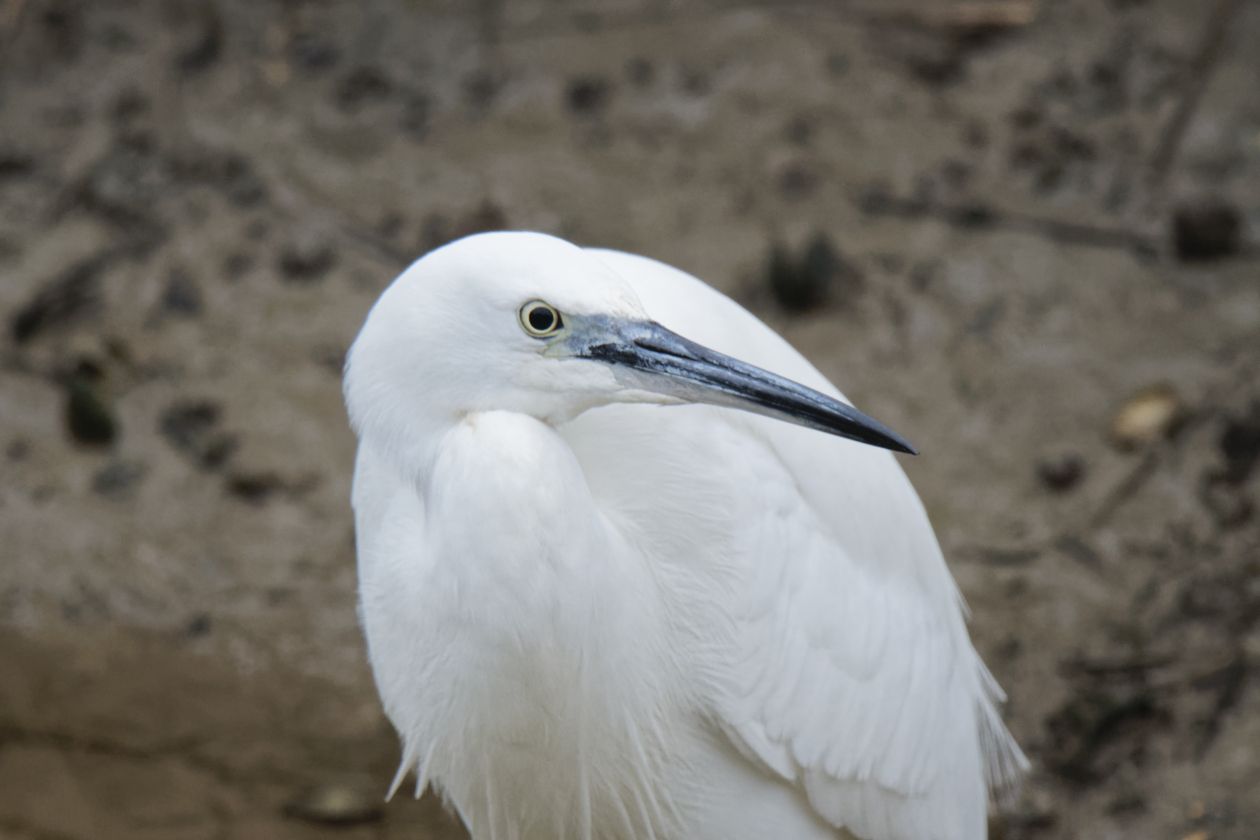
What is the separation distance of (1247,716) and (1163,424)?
95 cm

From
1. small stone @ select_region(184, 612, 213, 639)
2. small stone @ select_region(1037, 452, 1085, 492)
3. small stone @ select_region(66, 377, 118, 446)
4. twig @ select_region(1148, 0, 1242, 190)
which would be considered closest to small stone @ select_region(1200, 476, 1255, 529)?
small stone @ select_region(1037, 452, 1085, 492)

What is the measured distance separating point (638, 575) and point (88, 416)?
8.07 ft

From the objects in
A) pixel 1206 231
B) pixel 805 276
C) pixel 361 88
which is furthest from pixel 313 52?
pixel 1206 231

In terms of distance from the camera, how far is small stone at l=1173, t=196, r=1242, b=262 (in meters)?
4.25

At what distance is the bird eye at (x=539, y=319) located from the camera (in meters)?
1.88

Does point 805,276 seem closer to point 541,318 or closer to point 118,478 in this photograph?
point 118,478

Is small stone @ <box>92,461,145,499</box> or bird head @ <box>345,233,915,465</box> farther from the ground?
bird head @ <box>345,233,915,465</box>

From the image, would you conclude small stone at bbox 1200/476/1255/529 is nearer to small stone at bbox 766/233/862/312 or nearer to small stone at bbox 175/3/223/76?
small stone at bbox 766/233/862/312

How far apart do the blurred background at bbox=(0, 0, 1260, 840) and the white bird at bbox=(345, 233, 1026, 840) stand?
34.5 inches

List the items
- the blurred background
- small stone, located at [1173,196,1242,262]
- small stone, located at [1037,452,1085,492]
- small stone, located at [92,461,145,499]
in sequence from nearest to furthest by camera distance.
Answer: the blurred background, small stone, located at [1037,452,1085,492], small stone, located at [92,461,145,499], small stone, located at [1173,196,1242,262]

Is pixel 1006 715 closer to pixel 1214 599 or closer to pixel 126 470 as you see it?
pixel 1214 599

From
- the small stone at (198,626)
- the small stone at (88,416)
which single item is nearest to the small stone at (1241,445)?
the small stone at (198,626)

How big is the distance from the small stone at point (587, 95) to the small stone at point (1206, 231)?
1932mm

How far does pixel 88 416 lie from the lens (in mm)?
4039
